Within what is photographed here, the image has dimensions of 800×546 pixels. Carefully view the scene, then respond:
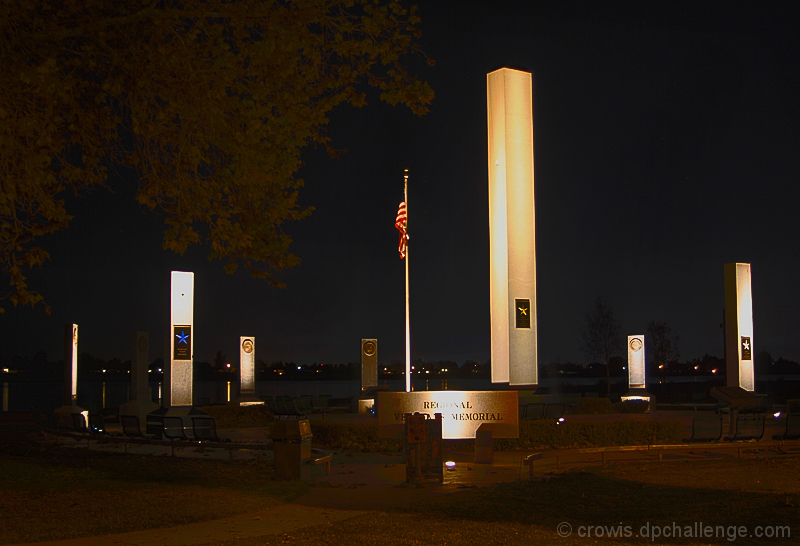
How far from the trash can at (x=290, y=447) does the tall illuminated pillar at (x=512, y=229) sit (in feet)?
34.3

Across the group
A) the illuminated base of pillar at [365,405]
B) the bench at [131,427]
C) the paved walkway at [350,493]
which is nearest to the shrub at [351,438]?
the paved walkway at [350,493]

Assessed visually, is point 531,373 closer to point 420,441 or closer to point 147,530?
point 420,441

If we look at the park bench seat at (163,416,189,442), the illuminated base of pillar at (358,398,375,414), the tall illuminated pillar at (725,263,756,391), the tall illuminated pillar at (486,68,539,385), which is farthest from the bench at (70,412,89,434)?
the tall illuminated pillar at (725,263,756,391)

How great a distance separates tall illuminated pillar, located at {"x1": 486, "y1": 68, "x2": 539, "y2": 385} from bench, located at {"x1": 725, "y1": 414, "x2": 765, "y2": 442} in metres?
5.31

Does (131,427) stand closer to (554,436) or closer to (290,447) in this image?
(290,447)

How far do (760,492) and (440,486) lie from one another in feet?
13.2

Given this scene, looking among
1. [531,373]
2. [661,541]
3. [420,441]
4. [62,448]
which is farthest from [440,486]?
[531,373]

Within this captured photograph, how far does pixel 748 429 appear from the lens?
18438 millimetres

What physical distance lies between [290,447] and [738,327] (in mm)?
22946

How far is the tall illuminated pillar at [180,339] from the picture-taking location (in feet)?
75.0

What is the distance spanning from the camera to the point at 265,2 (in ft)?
24.3

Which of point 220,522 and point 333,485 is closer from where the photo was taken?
point 220,522

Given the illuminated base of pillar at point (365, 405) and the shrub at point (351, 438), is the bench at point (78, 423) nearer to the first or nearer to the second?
the shrub at point (351, 438)

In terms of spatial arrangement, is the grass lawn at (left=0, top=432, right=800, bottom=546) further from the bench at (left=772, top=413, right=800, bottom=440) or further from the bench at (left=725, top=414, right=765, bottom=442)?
the bench at (left=772, top=413, right=800, bottom=440)
